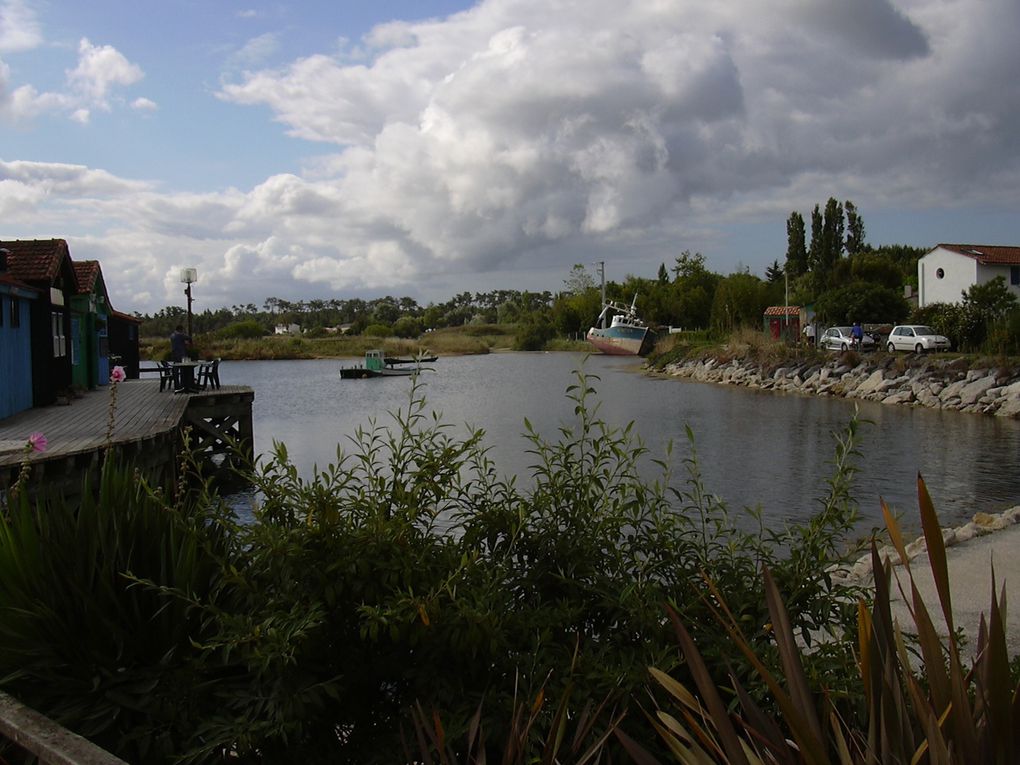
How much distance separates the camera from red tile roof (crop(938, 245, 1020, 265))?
158ft

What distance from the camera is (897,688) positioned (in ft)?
6.57

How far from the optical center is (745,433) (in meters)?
26.7

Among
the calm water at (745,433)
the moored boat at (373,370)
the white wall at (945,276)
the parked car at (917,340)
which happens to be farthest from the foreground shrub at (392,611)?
the moored boat at (373,370)

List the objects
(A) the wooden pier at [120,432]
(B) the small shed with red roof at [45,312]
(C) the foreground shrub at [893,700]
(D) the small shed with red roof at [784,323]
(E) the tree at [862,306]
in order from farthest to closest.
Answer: (D) the small shed with red roof at [784,323]
(E) the tree at [862,306]
(B) the small shed with red roof at [45,312]
(A) the wooden pier at [120,432]
(C) the foreground shrub at [893,700]

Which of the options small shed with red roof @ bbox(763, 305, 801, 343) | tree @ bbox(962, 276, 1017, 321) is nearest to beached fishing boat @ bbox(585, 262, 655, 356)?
small shed with red roof @ bbox(763, 305, 801, 343)

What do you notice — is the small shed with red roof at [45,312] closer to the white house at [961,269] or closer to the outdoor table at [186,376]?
the outdoor table at [186,376]

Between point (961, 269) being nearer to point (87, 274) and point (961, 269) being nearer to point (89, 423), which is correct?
point (87, 274)

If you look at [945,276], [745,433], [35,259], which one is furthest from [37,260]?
[945,276]

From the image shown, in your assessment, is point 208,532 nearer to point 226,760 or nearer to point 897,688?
point 226,760

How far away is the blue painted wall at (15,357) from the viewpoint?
16.0m

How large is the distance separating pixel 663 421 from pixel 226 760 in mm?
28391

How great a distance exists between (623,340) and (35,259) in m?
65.6

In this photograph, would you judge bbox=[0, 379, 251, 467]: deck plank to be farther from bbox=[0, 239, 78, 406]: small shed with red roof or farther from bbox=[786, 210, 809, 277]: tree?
bbox=[786, 210, 809, 277]: tree

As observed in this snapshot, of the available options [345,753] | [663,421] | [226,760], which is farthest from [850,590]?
[663,421]
